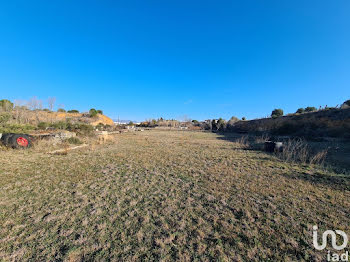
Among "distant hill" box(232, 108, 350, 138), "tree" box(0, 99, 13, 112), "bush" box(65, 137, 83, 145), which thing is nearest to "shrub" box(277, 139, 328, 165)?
"distant hill" box(232, 108, 350, 138)

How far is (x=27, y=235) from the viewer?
77.5 inches

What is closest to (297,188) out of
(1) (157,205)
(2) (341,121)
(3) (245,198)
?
(3) (245,198)

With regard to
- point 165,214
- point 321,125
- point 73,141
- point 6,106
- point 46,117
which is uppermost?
point 6,106

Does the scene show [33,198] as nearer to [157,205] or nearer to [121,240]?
[121,240]

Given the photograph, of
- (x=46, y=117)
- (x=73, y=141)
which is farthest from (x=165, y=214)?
(x=46, y=117)

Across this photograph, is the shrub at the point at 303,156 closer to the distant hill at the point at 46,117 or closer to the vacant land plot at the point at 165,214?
the vacant land plot at the point at 165,214

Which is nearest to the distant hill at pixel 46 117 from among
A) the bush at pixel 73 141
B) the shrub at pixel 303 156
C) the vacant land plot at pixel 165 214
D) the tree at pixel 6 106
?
the tree at pixel 6 106

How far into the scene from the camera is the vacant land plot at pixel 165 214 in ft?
5.79

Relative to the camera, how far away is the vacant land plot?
1765 millimetres

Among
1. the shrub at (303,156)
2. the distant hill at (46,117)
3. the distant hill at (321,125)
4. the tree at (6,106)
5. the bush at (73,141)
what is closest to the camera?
the shrub at (303,156)

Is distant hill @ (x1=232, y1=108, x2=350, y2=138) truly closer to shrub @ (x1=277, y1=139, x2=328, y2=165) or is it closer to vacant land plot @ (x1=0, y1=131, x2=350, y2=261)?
shrub @ (x1=277, y1=139, x2=328, y2=165)

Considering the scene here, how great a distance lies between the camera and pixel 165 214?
2.51 metres

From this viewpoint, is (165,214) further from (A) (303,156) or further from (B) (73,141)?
(B) (73,141)

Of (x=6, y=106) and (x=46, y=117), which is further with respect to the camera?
(x=46, y=117)
